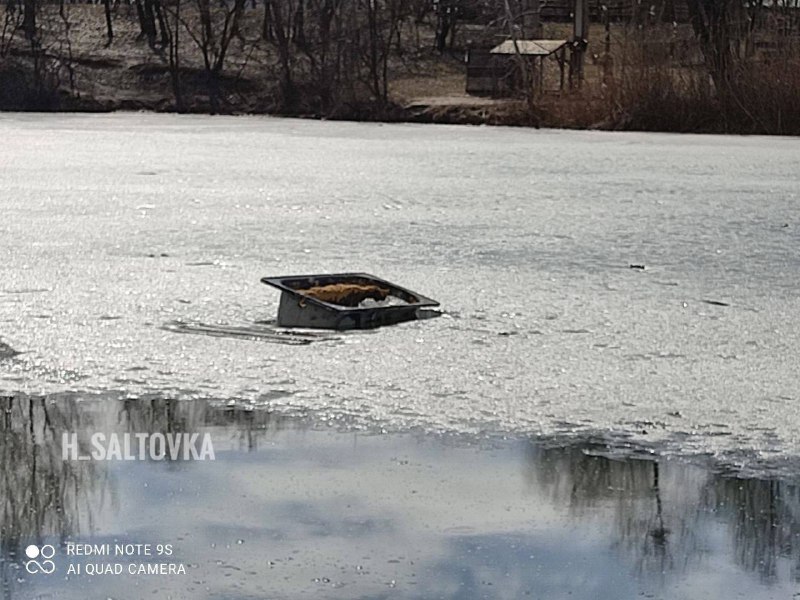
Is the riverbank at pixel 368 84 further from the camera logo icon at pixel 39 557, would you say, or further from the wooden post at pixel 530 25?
the camera logo icon at pixel 39 557

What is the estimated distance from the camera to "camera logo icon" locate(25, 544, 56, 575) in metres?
3.12

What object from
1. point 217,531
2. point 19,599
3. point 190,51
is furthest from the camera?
point 190,51

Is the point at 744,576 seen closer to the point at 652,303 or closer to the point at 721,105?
the point at 652,303

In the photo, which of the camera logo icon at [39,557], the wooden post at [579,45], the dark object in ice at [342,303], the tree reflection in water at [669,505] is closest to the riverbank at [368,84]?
the wooden post at [579,45]

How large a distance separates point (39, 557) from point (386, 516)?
770 millimetres

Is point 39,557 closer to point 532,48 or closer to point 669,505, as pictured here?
point 669,505

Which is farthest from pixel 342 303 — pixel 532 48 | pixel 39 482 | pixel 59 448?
pixel 532 48

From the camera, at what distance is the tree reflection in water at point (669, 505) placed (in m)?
3.32

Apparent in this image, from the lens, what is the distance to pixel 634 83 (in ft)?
61.8

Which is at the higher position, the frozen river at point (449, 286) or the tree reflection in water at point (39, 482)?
the tree reflection in water at point (39, 482)

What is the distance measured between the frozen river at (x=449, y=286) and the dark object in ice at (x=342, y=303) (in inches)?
4.8

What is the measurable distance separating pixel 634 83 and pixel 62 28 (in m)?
12.7

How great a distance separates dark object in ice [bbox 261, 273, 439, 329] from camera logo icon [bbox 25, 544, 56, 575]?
2524mm

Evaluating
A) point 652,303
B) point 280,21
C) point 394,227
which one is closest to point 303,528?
point 652,303
